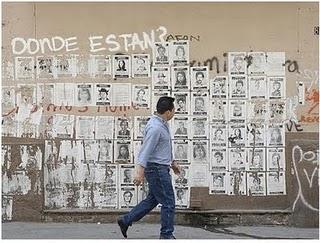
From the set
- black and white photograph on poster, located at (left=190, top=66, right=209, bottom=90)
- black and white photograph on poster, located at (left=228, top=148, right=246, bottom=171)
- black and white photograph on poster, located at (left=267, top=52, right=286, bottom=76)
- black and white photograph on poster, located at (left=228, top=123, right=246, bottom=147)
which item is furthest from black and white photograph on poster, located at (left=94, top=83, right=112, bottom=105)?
black and white photograph on poster, located at (left=267, top=52, right=286, bottom=76)

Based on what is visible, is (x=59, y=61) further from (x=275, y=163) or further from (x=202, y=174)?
(x=275, y=163)

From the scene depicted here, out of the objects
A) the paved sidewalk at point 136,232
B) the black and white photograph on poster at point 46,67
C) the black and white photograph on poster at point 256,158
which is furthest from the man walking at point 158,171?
the black and white photograph on poster at point 46,67

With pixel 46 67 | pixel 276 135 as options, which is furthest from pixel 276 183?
pixel 46 67

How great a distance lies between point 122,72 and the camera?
9195 millimetres

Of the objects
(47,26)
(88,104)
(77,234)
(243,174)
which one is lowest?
(77,234)

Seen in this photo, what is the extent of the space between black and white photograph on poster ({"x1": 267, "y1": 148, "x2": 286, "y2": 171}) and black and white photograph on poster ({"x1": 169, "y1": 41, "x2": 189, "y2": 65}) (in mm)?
1519

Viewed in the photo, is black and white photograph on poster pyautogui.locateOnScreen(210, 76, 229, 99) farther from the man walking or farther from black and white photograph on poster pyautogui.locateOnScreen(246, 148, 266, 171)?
the man walking

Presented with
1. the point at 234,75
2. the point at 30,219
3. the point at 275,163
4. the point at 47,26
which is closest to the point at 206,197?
the point at 275,163

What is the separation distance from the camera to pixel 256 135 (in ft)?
30.2

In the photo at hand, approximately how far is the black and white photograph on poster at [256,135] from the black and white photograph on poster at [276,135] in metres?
0.07

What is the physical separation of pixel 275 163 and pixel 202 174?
2.97 ft

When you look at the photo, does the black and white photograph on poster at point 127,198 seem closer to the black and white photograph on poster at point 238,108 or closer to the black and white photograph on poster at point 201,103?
the black and white photograph on poster at point 201,103

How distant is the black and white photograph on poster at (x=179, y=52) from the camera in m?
9.16

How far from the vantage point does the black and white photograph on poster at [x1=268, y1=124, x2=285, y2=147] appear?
9188 mm
